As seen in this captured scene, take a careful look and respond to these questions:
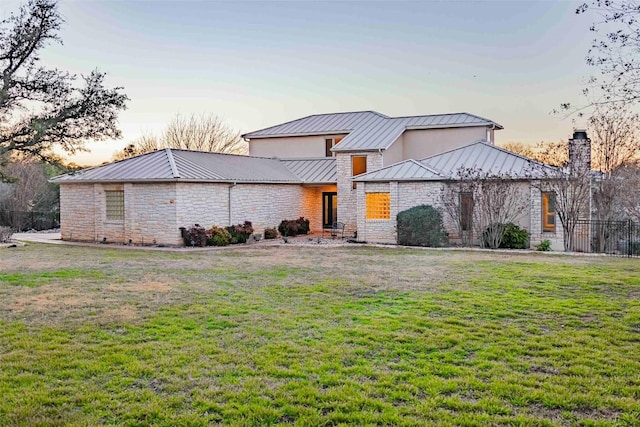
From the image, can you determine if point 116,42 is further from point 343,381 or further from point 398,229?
point 343,381

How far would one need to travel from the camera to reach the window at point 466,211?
19875 mm

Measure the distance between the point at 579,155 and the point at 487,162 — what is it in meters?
3.72

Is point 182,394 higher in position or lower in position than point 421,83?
lower

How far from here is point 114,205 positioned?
72.4ft

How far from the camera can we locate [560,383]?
5008mm

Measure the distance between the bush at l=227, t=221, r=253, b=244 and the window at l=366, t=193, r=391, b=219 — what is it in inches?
206

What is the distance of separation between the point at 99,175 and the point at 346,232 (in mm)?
11380

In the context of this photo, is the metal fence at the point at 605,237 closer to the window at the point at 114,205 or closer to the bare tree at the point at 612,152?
the bare tree at the point at 612,152

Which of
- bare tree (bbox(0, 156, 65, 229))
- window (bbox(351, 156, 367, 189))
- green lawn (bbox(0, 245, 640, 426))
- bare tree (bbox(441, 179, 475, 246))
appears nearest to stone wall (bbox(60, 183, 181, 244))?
green lawn (bbox(0, 245, 640, 426))

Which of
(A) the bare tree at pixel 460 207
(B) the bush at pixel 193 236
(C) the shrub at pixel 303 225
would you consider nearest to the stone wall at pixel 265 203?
(C) the shrub at pixel 303 225

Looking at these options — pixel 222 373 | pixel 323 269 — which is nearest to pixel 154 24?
pixel 323 269

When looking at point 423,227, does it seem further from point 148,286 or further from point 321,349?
point 321,349

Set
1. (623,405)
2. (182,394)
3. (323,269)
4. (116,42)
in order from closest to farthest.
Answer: (623,405) → (182,394) → (323,269) → (116,42)

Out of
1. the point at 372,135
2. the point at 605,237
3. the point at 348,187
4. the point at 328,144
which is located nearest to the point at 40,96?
the point at 348,187
